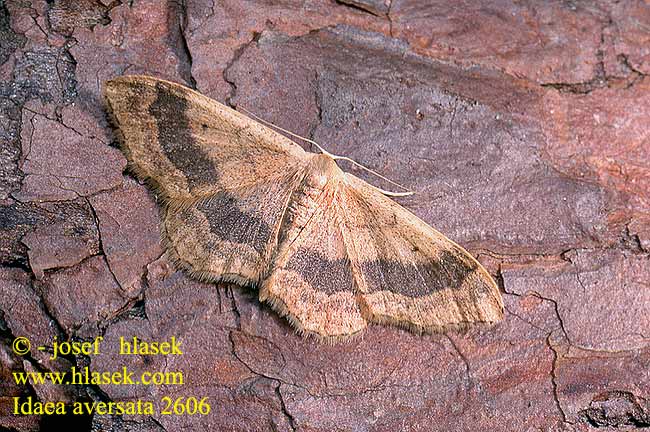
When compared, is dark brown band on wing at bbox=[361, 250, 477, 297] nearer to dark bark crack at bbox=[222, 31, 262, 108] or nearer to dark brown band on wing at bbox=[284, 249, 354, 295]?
dark brown band on wing at bbox=[284, 249, 354, 295]

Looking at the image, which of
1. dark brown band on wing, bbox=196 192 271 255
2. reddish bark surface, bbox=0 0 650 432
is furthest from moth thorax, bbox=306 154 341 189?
dark brown band on wing, bbox=196 192 271 255

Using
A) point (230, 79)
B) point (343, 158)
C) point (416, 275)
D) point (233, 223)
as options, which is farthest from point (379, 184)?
point (230, 79)

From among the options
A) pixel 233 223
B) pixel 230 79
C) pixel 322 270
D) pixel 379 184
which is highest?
pixel 230 79

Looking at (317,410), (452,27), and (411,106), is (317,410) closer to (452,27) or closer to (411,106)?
(411,106)

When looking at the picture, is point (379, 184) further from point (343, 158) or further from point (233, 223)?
point (233, 223)

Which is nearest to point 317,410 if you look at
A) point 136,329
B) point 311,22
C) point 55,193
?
point 136,329

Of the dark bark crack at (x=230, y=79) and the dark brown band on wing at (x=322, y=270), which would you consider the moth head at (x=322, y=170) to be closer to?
the dark brown band on wing at (x=322, y=270)
